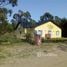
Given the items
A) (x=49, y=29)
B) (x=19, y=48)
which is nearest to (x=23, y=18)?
(x=49, y=29)

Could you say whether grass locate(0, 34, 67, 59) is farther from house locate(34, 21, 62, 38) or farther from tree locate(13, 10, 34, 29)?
tree locate(13, 10, 34, 29)

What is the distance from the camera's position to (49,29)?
81.6m

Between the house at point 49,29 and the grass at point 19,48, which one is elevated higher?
the house at point 49,29

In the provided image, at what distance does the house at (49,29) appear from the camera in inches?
3137

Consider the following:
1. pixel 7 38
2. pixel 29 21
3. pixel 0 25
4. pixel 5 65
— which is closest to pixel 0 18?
pixel 0 25

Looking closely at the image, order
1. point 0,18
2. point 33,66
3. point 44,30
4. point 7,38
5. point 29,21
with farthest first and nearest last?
point 29,21
point 44,30
point 7,38
point 0,18
point 33,66

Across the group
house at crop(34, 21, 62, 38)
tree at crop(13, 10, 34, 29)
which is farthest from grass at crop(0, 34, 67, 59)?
tree at crop(13, 10, 34, 29)

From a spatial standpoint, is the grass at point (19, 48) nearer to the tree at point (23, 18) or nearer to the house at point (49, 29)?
the house at point (49, 29)

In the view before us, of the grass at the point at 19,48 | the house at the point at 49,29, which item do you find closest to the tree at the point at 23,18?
the house at the point at 49,29

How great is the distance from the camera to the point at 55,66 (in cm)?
1752

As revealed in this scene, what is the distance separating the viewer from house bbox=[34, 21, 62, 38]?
79.7 meters

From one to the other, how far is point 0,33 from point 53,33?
4303 cm

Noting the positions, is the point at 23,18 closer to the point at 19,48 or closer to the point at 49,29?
the point at 49,29

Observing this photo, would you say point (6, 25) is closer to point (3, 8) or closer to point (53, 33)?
point (3, 8)
